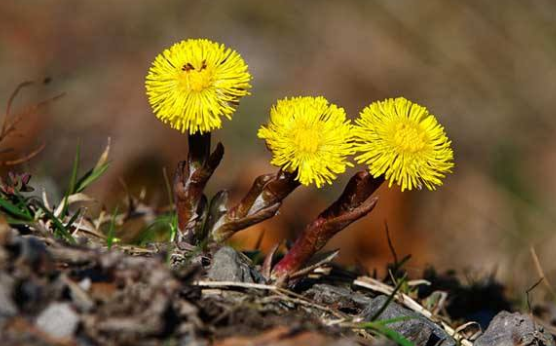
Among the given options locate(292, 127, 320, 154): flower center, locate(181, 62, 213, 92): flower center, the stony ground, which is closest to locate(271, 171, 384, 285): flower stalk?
the stony ground

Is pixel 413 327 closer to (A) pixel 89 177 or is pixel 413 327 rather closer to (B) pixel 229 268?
(B) pixel 229 268

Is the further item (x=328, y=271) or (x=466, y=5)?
(x=466, y=5)

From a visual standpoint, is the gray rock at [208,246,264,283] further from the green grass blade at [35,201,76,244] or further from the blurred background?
the blurred background

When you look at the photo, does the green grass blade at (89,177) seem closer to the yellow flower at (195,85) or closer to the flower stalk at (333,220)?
the yellow flower at (195,85)

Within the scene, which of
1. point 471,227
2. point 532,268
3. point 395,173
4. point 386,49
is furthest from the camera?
point 386,49

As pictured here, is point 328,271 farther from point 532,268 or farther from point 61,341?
point 532,268

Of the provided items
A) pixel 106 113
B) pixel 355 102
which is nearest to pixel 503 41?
pixel 355 102
